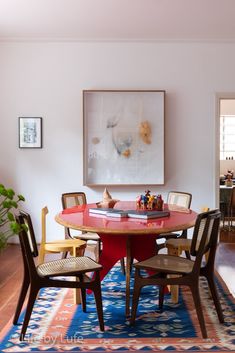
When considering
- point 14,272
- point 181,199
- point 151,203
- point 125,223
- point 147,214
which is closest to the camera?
Answer: point 125,223

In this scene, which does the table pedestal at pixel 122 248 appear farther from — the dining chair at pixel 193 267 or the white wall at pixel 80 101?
the white wall at pixel 80 101

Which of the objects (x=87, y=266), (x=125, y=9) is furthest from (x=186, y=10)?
(x=87, y=266)

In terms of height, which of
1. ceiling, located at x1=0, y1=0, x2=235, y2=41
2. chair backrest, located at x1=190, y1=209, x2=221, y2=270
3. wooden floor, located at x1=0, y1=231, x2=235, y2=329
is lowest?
wooden floor, located at x1=0, y1=231, x2=235, y2=329

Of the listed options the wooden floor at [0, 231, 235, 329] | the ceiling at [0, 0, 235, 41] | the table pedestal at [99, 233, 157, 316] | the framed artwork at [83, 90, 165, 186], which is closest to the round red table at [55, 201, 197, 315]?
the table pedestal at [99, 233, 157, 316]

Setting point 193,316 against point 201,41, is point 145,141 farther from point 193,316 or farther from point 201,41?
point 193,316

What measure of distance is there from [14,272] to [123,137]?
2.21m

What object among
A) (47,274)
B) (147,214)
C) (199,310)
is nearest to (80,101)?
(147,214)

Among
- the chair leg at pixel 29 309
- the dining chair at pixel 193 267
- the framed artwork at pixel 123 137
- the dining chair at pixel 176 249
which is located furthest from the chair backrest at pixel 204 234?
the framed artwork at pixel 123 137

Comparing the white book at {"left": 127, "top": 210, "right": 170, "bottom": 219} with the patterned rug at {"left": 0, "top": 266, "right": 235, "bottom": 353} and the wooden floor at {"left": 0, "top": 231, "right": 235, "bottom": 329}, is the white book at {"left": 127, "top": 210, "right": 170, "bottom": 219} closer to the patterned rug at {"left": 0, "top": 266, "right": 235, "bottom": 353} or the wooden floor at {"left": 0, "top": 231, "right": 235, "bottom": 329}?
the patterned rug at {"left": 0, "top": 266, "right": 235, "bottom": 353}

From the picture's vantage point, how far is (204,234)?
8.26 feet

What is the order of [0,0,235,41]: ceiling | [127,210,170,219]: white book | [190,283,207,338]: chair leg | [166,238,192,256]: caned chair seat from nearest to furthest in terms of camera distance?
1. [190,283,207,338]: chair leg
2. [127,210,170,219]: white book
3. [166,238,192,256]: caned chair seat
4. [0,0,235,41]: ceiling

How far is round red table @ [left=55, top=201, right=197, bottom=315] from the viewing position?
2592 mm

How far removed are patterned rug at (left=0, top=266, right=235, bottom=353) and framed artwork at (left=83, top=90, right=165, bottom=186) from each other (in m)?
2.20

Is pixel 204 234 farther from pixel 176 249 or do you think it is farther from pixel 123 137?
pixel 123 137
